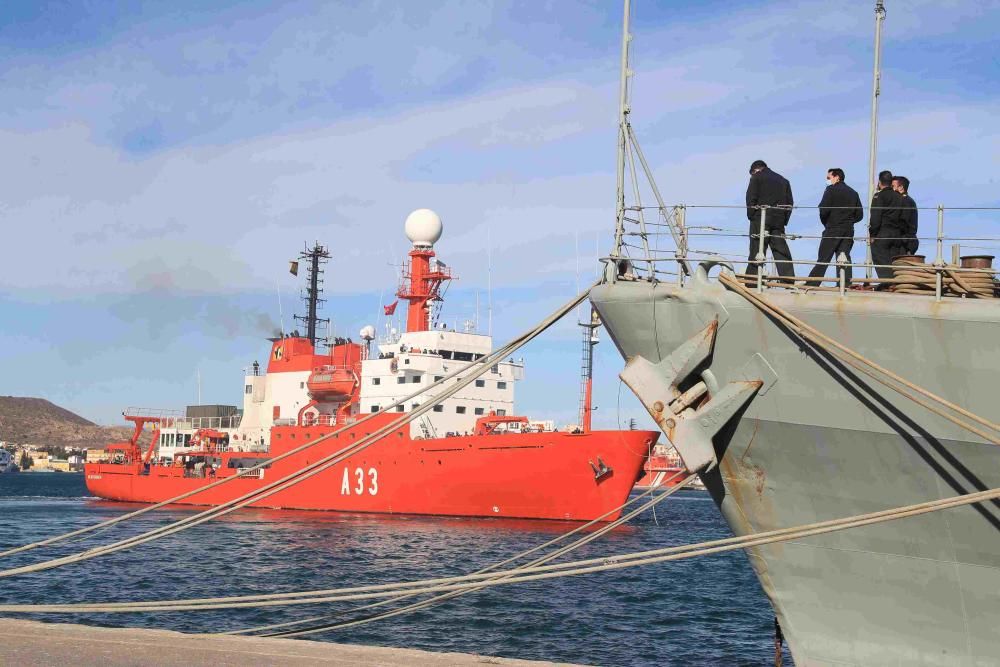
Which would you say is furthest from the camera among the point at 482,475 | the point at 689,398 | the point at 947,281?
the point at 482,475

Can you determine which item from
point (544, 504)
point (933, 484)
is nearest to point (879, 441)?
point (933, 484)

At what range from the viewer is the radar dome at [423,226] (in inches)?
1596

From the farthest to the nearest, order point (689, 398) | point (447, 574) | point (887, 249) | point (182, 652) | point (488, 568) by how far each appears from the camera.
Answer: point (447, 574) < point (488, 568) < point (887, 249) < point (689, 398) < point (182, 652)

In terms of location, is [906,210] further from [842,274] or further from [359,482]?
[359,482]

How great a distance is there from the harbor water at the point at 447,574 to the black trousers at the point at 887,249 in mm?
6184

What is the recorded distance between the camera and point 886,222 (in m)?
9.88

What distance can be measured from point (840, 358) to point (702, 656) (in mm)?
6778

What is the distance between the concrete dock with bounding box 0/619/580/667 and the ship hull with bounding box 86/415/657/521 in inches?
832

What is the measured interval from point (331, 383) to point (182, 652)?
111 ft

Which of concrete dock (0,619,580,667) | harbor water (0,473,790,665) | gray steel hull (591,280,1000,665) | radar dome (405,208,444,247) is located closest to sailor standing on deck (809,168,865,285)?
gray steel hull (591,280,1000,665)

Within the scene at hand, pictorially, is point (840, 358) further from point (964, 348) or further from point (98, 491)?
point (98, 491)

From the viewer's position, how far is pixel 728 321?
30.7 feet

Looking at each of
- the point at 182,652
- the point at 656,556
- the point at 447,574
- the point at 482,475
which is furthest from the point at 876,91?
the point at 482,475

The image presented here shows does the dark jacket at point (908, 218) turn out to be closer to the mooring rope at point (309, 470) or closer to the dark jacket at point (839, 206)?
the dark jacket at point (839, 206)
